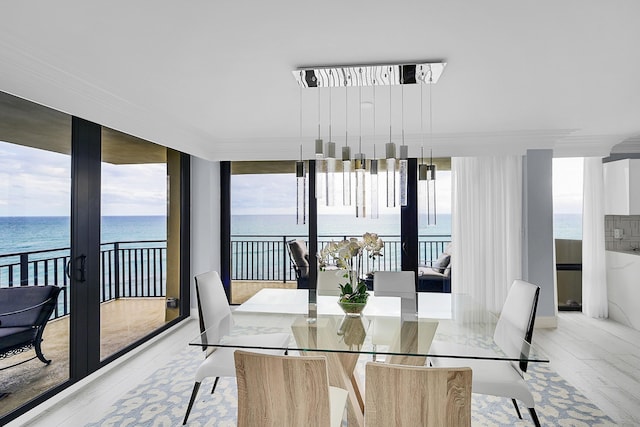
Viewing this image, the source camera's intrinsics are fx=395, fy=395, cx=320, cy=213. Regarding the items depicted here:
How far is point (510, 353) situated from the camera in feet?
7.00

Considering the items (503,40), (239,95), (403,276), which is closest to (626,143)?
(403,276)

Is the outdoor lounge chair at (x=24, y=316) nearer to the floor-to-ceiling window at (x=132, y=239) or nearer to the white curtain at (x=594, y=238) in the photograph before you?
the floor-to-ceiling window at (x=132, y=239)

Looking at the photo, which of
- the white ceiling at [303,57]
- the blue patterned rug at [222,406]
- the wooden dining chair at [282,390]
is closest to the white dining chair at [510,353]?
the blue patterned rug at [222,406]

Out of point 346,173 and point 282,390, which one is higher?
point 346,173

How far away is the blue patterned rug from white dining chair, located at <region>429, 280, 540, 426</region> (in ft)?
0.77

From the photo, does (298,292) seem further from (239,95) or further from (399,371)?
(399,371)

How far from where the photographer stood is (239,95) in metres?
3.17

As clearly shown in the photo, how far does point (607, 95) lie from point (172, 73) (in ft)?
10.9

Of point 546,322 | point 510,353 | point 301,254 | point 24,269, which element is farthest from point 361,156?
point 546,322

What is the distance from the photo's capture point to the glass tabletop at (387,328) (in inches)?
83.8

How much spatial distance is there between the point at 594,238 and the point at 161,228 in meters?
5.42

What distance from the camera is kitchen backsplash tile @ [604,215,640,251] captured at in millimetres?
5262

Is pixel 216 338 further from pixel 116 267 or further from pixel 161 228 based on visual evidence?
pixel 161 228

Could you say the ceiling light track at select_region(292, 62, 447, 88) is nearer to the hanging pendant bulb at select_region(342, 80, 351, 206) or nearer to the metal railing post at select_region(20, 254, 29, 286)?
the hanging pendant bulb at select_region(342, 80, 351, 206)
